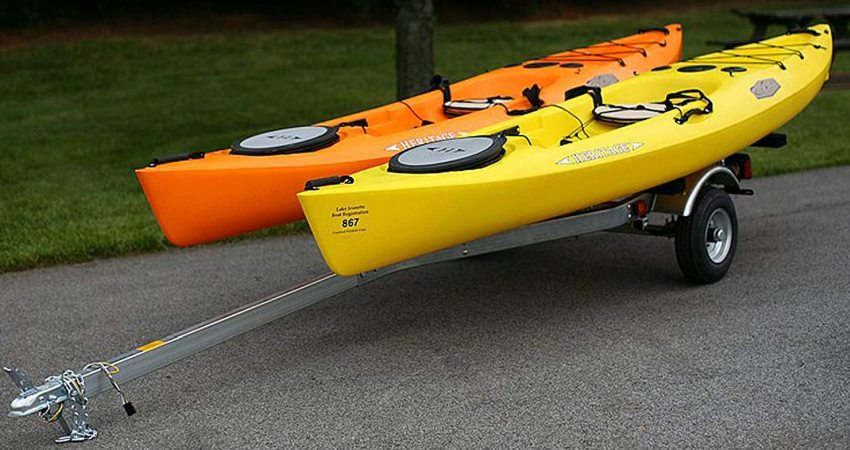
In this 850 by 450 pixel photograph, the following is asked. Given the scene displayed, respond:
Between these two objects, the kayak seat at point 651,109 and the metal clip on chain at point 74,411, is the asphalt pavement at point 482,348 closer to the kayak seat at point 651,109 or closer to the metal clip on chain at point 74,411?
the metal clip on chain at point 74,411

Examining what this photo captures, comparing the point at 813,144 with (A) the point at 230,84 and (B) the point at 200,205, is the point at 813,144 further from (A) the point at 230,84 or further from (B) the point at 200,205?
(A) the point at 230,84

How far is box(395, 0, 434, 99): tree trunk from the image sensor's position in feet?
32.8

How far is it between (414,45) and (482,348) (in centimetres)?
552

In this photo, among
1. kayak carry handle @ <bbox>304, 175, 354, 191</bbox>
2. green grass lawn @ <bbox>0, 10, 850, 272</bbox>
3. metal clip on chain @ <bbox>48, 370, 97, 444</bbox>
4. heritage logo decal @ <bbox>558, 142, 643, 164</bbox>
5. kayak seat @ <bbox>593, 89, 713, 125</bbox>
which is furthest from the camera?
green grass lawn @ <bbox>0, 10, 850, 272</bbox>

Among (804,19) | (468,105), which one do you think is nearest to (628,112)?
(468,105)

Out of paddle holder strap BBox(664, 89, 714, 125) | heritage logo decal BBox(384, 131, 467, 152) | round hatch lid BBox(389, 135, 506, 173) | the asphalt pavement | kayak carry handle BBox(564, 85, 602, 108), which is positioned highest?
round hatch lid BBox(389, 135, 506, 173)

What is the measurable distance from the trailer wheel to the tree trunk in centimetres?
469

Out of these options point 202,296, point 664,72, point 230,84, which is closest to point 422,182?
point 202,296

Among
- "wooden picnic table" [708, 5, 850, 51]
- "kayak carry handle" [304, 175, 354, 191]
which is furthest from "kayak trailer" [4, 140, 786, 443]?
"wooden picnic table" [708, 5, 850, 51]

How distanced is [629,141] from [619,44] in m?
3.30

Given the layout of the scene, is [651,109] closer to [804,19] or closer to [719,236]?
[719,236]

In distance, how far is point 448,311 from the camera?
5.69 m

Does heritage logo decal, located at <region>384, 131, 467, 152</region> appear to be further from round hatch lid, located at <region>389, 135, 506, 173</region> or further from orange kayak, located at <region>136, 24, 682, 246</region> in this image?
round hatch lid, located at <region>389, 135, 506, 173</region>

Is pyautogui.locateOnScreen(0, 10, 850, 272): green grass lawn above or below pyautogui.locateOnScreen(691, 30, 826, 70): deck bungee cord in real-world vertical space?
below
